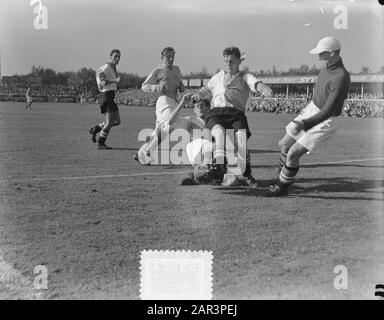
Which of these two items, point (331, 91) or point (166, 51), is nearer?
point (331, 91)

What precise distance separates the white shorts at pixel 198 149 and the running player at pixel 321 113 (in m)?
0.97

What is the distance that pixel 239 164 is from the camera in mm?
6914

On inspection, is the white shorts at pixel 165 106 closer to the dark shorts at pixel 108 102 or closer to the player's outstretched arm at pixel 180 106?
the player's outstretched arm at pixel 180 106

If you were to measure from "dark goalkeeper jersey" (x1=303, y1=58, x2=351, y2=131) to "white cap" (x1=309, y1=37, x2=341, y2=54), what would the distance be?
19cm

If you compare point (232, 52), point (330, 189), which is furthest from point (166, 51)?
point (330, 189)

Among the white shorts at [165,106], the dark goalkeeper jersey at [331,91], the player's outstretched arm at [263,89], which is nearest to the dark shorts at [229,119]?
the player's outstretched arm at [263,89]

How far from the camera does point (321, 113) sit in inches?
Answer: 222

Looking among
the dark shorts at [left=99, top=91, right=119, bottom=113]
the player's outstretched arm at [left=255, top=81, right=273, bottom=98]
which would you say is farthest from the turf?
the dark shorts at [left=99, top=91, right=119, bottom=113]

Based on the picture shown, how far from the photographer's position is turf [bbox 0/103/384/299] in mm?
3803

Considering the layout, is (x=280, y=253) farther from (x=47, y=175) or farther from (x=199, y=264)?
(x=47, y=175)

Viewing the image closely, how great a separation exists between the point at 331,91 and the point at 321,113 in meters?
0.25

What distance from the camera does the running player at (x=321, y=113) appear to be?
547 cm

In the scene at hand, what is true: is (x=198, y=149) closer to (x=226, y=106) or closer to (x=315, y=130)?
(x=226, y=106)

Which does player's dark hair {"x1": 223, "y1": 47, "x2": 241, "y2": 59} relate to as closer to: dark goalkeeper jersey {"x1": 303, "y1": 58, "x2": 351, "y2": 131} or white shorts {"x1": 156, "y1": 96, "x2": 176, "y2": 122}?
dark goalkeeper jersey {"x1": 303, "y1": 58, "x2": 351, "y2": 131}
